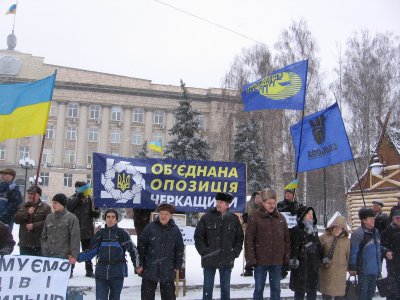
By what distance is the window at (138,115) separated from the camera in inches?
2448

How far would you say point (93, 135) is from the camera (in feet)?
201

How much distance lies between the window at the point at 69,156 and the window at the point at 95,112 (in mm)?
5401

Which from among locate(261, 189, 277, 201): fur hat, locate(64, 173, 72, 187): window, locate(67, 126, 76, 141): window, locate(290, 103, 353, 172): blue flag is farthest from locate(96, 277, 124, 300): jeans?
locate(67, 126, 76, 141): window

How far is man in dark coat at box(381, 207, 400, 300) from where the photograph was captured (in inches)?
289

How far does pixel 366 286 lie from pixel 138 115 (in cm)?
5704

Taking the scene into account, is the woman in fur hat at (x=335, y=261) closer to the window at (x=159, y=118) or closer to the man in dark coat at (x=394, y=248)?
the man in dark coat at (x=394, y=248)

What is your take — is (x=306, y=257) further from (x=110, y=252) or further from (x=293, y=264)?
(x=110, y=252)

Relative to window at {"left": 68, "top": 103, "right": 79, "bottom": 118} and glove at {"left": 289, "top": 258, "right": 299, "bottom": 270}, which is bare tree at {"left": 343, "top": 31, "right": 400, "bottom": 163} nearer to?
glove at {"left": 289, "top": 258, "right": 299, "bottom": 270}

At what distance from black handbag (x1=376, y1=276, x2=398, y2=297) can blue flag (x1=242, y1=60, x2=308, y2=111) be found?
3.95 m

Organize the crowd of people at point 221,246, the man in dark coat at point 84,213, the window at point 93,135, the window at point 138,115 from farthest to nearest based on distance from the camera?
the window at point 138,115 < the window at point 93,135 < the man in dark coat at point 84,213 < the crowd of people at point 221,246

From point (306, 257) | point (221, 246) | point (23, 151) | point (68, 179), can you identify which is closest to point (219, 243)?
point (221, 246)

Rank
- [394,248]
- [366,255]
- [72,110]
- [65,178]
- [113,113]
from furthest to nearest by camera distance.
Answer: [113,113] → [72,110] → [65,178] → [394,248] → [366,255]

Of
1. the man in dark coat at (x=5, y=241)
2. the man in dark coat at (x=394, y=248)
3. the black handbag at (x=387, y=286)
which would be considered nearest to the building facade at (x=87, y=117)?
the black handbag at (x=387, y=286)

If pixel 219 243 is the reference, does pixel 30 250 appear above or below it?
below
